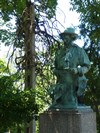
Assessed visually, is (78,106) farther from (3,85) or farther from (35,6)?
(35,6)

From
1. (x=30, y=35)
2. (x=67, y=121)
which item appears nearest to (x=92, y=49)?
(x=30, y=35)

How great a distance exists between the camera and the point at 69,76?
28.7ft

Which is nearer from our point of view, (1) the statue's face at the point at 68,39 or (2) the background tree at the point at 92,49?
→ (1) the statue's face at the point at 68,39

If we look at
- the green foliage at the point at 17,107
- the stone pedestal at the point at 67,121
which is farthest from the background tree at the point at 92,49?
the stone pedestal at the point at 67,121

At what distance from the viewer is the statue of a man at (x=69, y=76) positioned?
8.66 metres

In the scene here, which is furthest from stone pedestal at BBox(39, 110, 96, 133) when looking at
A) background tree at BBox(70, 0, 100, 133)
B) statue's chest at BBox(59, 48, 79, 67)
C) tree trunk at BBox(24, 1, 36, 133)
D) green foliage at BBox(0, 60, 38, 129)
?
background tree at BBox(70, 0, 100, 133)

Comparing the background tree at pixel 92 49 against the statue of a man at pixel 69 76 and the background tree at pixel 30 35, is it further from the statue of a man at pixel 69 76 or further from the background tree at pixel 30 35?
the statue of a man at pixel 69 76

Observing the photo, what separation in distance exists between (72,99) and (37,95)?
133 inches

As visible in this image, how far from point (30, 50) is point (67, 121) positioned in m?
5.43

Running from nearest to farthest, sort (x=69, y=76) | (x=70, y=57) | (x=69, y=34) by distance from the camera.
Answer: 1. (x=69, y=76)
2. (x=70, y=57)
3. (x=69, y=34)

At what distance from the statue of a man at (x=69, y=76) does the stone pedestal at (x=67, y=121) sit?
0.78ft

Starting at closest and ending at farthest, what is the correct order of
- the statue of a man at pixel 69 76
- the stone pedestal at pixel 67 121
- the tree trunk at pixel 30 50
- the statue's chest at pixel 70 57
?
the stone pedestal at pixel 67 121 < the statue of a man at pixel 69 76 < the statue's chest at pixel 70 57 < the tree trunk at pixel 30 50

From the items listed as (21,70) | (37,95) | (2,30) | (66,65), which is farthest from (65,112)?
(2,30)

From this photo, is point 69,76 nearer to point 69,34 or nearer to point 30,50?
point 69,34
